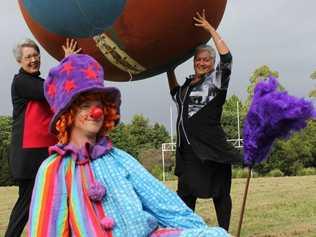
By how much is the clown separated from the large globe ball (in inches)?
36.0

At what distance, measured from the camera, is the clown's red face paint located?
298 centimetres

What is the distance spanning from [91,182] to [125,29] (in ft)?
4.45

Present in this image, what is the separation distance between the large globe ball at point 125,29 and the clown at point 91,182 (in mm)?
914

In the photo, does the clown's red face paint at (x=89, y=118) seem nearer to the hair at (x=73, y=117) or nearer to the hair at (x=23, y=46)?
the hair at (x=73, y=117)

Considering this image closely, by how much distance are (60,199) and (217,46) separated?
196 cm

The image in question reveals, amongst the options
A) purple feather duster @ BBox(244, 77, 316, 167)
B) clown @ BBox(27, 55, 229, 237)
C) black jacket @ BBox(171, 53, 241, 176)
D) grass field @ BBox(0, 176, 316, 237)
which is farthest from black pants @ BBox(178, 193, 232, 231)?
clown @ BBox(27, 55, 229, 237)

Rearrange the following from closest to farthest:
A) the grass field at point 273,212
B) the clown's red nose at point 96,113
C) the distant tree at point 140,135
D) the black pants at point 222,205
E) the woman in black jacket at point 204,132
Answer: the clown's red nose at point 96,113 → the woman in black jacket at point 204,132 → the black pants at point 222,205 → the grass field at point 273,212 → the distant tree at point 140,135

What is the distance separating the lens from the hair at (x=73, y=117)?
3004 millimetres

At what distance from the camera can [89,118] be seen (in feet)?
9.78

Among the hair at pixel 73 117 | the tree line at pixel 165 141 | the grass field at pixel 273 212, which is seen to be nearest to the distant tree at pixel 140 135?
the tree line at pixel 165 141

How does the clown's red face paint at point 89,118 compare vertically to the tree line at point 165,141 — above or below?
above

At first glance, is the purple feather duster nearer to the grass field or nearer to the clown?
the clown

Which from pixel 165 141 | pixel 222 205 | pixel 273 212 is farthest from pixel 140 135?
pixel 222 205

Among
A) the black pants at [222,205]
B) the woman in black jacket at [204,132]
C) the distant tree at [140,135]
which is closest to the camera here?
the woman in black jacket at [204,132]
